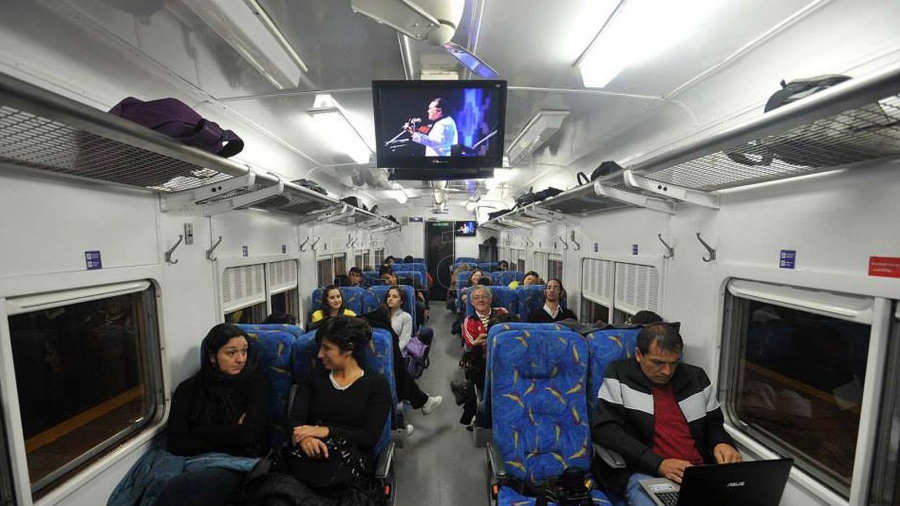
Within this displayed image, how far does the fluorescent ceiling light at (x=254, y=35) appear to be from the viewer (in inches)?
62.6

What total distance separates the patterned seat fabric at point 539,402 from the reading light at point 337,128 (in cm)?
237

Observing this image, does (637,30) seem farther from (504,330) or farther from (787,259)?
(504,330)

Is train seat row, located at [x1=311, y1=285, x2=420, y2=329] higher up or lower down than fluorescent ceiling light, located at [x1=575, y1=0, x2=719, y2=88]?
lower down

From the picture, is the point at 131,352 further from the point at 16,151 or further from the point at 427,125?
the point at 427,125

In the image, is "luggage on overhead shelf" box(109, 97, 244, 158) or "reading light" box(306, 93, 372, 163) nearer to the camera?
"luggage on overhead shelf" box(109, 97, 244, 158)

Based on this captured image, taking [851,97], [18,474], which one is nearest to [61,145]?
[18,474]

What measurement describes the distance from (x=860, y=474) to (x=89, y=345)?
423 cm

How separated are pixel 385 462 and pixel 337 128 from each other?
2.95m

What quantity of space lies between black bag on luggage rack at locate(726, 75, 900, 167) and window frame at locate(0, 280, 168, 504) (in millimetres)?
3281

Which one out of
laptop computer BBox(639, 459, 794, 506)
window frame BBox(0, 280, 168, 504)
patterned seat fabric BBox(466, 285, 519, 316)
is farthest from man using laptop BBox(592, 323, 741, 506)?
window frame BBox(0, 280, 168, 504)

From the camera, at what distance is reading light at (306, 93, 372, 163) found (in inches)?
114

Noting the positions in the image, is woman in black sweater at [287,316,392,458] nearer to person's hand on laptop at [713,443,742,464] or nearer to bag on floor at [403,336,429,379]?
bag on floor at [403,336,429,379]

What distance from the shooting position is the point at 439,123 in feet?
8.41

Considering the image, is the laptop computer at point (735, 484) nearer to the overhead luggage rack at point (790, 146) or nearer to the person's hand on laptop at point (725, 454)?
the person's hand on laptop at point (725, 454)
